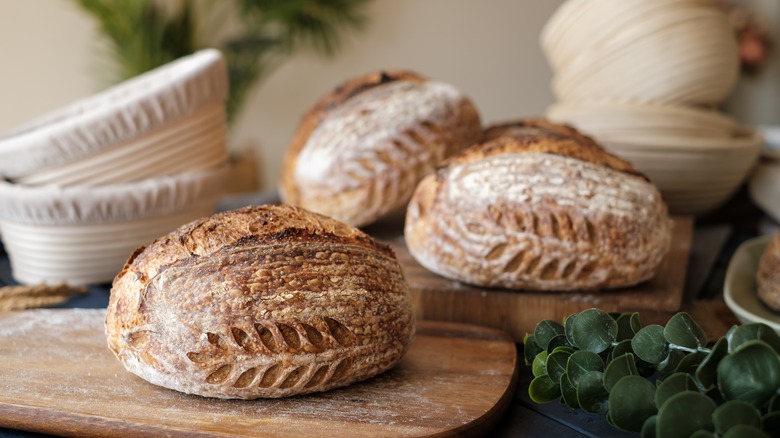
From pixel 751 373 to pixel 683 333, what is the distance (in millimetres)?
112

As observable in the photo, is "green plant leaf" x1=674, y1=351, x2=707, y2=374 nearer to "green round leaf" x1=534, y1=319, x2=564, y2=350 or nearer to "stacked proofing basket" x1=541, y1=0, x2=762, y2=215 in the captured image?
"green round leaf" x1=534, y1=319, x2=564, y2=350

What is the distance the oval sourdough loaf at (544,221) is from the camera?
4.14ft

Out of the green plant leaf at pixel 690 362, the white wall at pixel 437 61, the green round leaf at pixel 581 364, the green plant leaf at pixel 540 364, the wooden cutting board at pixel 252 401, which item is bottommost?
the white wall at pixel 437 61

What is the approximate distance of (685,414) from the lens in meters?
0.75

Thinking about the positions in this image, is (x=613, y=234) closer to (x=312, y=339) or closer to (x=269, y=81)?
(x=312, y=339)

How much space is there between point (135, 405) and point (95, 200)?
646 millimetres

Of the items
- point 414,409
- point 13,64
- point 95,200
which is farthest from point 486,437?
point 13,64

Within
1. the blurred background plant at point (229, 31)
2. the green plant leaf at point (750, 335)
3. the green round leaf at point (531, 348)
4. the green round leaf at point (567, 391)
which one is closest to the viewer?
the green plant leaf at point (750, 335)

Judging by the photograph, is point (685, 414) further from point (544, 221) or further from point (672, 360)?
point (544, 221)

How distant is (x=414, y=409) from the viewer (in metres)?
0.96

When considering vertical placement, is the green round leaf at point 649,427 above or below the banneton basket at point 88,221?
above

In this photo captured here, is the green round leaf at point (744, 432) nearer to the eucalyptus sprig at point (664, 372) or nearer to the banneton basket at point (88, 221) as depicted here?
the eucalyptus sprig at point (664, 372)

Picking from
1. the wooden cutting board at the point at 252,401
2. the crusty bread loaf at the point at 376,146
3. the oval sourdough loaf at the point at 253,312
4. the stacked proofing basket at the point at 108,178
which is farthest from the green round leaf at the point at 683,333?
the stacked proofing basket at the point at 108,178

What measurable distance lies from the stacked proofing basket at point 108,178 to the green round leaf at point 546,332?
0.85 metres
